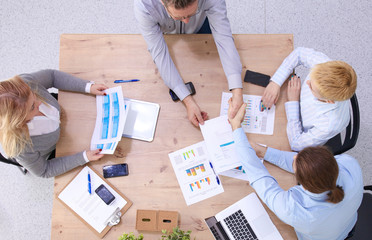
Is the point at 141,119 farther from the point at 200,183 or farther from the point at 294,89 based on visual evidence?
the point at 294,89

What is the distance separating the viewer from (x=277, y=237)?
4.11 feet

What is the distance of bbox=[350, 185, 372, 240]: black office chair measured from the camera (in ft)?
4.70

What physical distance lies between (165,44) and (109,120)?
483 millimetres

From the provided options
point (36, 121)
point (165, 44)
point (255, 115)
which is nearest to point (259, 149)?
point (255, 115)

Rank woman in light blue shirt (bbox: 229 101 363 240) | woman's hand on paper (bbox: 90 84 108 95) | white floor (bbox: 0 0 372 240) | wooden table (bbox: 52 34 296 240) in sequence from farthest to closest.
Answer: white floor (bbox: 0 0 372 240) < woman's hand on paper (bbox: 90 84 108 95) < wooden table (bbox: 52 34 296 240) < woman in light blue shirt (bbox: 229 101 363 240)

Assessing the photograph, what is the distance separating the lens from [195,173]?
1.35m

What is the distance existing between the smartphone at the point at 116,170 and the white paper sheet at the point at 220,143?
416mm

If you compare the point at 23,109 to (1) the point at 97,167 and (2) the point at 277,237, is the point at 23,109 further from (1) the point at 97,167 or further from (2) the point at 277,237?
(2) the point at 277,237

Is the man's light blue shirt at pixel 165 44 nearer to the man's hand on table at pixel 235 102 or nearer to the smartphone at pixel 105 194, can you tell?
the man's hand on table at pixel 235 102

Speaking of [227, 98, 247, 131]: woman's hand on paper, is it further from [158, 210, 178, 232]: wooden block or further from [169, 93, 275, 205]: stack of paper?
[158, 210, 178, 232]: wooden block

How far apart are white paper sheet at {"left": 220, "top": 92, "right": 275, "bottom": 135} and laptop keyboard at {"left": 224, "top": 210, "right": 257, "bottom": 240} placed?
0.41m

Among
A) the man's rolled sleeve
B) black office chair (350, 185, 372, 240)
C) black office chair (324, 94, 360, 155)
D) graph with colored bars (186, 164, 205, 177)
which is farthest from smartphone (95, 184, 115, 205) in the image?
black office chair (350, 185, 372, 240)

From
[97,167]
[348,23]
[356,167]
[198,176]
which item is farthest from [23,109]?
[348,23]

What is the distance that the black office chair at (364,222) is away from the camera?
143 cm
